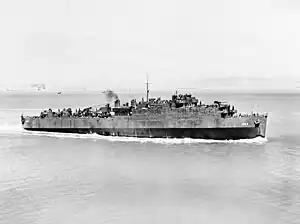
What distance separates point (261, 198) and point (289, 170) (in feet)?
25.9

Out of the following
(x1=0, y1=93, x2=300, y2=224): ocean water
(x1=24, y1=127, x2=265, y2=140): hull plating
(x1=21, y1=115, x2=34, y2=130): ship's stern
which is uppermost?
(x1=21, y1=115, x2=34, y2=130): ship's stern

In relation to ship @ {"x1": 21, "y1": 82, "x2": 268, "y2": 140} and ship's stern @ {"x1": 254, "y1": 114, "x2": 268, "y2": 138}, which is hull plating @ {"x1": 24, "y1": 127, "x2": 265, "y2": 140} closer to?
ship @ {"x1": 21, "y1": 82, "x2": 268, "y2": 140}

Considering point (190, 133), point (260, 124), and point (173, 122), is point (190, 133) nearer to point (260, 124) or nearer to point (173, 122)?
point (173, 122)

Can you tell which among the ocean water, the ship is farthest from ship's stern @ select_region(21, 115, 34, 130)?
the ocean water

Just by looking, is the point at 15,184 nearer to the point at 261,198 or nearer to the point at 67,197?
the point at 67,197

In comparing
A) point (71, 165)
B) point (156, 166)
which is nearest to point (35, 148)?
point (71, 165)

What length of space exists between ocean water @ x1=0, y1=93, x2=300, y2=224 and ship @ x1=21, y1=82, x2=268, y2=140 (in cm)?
180

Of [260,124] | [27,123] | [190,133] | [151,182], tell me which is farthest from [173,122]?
[27,123]

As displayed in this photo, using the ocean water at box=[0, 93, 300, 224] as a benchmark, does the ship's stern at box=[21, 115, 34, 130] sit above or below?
above

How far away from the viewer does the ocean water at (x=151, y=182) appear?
790 inches

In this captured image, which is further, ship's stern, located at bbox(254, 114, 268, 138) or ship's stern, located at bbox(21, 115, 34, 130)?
ship's stern, located at bbox(21, 115, 34, 130)

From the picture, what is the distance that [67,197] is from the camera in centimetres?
2264

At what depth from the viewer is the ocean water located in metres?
20.1

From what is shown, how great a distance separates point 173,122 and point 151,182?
20.0m
